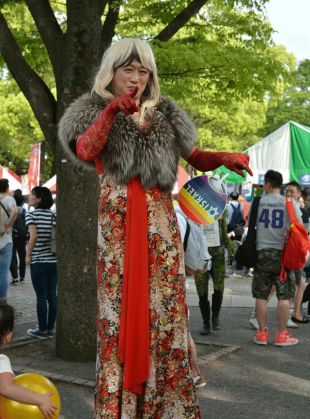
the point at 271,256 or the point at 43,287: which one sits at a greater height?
the point at 271,256

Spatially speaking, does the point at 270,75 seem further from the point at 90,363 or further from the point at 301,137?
the point at 301,137

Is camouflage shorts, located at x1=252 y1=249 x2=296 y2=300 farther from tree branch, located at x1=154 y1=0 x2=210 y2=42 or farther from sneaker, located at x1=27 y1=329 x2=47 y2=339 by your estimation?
tree branch, located at x1=154 y1=0 x2=210 y2=42

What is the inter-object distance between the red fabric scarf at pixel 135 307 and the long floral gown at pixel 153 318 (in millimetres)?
49

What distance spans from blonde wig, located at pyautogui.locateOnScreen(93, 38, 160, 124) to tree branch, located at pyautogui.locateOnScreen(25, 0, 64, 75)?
112 inches

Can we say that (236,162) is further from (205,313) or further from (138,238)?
(205,313)

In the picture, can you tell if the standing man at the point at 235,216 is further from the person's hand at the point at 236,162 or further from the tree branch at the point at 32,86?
the person's hand at the point at 236,162

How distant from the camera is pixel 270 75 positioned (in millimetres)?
7266

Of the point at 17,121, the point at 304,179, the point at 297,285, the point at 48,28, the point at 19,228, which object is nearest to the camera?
the point at 48,28

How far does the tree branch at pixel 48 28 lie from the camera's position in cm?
534

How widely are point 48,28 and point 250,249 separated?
135 inches

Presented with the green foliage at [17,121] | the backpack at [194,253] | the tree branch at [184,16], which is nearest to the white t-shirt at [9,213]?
the tree branch at [184,16]

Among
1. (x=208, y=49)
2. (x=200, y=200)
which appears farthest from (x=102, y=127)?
(x=208, y=49)

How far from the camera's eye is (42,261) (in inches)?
254

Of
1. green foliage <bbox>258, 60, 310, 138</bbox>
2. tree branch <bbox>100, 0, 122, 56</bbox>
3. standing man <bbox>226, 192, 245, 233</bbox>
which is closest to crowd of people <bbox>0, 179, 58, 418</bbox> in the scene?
tree branch <bbox>100, 0, 122, 56</bbox>
